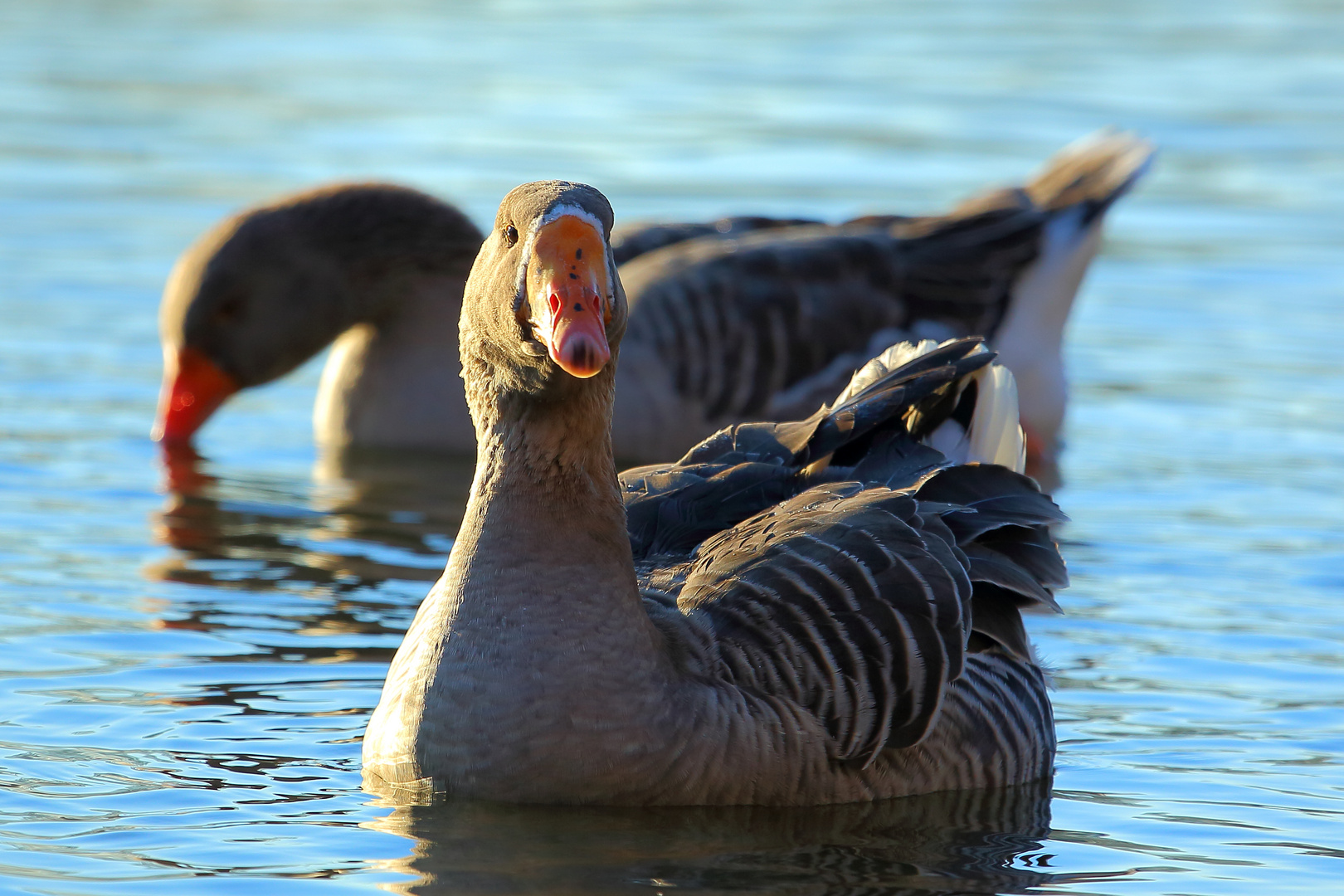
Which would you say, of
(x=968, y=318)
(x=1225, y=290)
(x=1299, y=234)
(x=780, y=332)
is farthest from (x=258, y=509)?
(x=1299, y=234)

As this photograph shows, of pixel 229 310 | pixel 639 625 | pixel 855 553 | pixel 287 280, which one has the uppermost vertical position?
pixel 287 280

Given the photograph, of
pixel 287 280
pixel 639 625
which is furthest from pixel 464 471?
pixel 639 625

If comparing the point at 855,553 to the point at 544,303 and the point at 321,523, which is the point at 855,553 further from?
the point at 321,523

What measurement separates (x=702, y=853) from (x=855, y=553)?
95 cm

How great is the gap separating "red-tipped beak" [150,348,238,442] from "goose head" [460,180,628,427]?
17.2ft

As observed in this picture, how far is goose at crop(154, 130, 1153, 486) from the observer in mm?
10938

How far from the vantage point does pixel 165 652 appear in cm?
759

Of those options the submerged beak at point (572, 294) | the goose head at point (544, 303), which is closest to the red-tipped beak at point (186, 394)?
the goose head at point (544, 303)

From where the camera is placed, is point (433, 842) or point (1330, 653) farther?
point (1330, 653)

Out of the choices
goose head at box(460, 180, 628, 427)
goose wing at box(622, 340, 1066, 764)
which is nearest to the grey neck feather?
goose wing at box(622, 340, 1066, 764)

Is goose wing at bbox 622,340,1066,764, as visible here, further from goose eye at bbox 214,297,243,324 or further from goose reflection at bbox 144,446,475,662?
goose eye at bbox 214,297,243,324

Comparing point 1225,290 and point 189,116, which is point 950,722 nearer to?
point 1225,290

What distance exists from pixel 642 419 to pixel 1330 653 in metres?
3.95

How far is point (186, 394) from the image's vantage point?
11.0 metres
